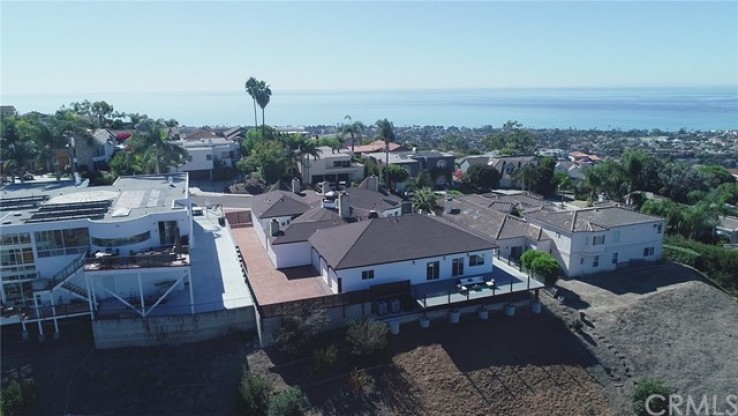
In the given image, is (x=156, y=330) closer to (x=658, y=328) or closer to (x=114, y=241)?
(x=114, y=241)

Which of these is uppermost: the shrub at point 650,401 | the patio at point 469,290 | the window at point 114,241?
the window at point 114,241

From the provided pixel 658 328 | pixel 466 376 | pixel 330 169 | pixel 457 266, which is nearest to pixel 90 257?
pixel 457 266

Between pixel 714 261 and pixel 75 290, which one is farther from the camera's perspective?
pixel 714 261

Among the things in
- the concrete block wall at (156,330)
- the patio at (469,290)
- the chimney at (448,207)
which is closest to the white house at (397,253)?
the patio at (469,290)

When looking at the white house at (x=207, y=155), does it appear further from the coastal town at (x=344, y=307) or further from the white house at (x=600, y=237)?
the white house at (x=600, y=237)

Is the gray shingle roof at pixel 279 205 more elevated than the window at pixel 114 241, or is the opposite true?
the window at pixel 114 241

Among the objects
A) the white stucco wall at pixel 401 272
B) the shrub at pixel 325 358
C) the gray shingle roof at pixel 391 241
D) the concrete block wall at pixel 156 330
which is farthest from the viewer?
the gray shingle roof at pixel 391 241

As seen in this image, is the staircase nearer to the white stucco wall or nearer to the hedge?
the white stucco wall
